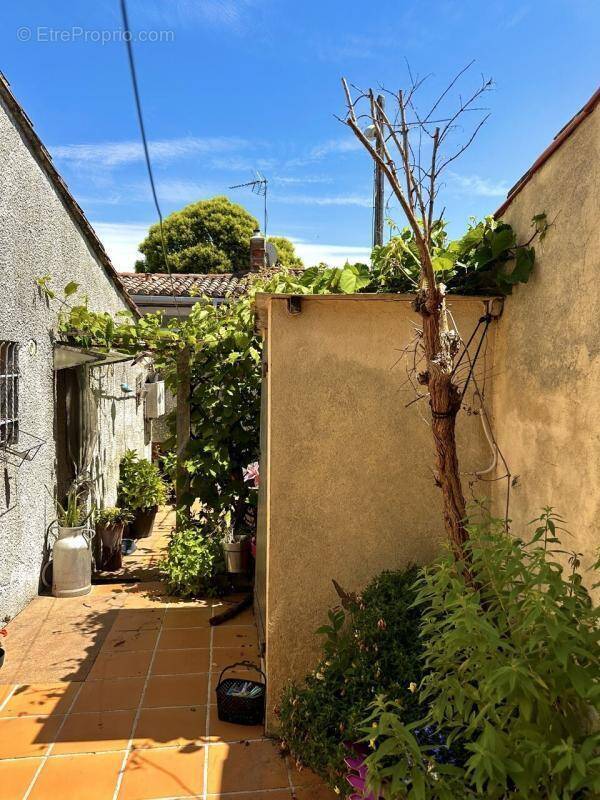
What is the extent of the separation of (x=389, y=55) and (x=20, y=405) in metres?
4.78

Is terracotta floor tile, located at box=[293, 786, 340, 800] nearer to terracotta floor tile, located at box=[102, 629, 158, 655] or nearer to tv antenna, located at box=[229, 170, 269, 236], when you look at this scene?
terracotta floor tile, located at box=[102, 629, 158, 655]

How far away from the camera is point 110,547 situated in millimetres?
8219

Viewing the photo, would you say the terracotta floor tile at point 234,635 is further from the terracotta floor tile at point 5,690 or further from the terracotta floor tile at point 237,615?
the terracotta floor tile at point 5,690

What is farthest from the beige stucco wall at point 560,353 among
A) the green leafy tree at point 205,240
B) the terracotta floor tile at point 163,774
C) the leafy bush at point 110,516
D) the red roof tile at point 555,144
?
the green leafy tree at point 205,240

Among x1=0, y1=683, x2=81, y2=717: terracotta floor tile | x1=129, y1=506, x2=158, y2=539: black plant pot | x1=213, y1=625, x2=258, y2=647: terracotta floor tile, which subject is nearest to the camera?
x1=0, y1=683, x2=81, y2=717: terracotta floor tile

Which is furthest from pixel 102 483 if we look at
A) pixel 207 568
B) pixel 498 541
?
pixel 498 541

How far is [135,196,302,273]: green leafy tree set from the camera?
29422 mm

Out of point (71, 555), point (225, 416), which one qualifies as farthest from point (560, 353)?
point (71, 555)

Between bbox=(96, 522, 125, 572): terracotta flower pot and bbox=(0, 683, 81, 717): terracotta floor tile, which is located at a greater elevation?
bbox=(96, 522, 125, 572): terracotta flower pot

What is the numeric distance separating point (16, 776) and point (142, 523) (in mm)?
6710

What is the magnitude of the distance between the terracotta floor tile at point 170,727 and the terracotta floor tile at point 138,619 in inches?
66.2

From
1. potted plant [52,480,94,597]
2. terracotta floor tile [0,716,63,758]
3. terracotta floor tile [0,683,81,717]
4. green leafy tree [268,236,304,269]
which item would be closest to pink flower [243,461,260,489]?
potted plant [52,480,94,597]

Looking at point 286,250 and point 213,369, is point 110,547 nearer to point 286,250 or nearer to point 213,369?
point 213,369

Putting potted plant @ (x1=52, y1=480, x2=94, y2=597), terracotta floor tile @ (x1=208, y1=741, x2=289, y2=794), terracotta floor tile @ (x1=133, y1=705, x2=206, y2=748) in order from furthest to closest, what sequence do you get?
potted plant @ (x1=52, y1=480, x2=94, y2=597) < terracotta floor tile @ (x1=133, y1=705, x2=206, y2=748) < terracotta floor tile @ (x1=208, y1=741, x2=289, y2=794)
